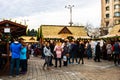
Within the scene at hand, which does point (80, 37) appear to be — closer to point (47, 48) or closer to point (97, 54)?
point (97, 54)

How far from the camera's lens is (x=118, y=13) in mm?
99500

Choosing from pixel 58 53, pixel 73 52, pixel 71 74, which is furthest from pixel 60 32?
pixel 71 74

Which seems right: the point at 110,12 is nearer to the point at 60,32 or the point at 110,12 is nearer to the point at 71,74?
the point at 60,32

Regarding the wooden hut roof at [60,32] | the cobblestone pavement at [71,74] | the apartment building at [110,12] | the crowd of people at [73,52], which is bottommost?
the cobblestone pavement at [71,74]

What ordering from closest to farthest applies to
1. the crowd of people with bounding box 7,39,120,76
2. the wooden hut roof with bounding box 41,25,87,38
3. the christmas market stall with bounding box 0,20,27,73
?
the crowd of people with bounding box 7,39,120,76
the christmas market stall with bounding box 0,20,27,73
the wooden hut roof with bounding box 41,25,87,38

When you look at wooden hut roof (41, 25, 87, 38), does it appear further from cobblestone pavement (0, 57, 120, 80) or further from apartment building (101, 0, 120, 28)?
apartment building (101, 0, 120, 28)

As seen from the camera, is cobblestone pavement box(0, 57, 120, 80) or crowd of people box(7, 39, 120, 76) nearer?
cobblestone pavement box(0, 57, 120, 80)

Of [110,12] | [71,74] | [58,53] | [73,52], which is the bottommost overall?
[71,74]

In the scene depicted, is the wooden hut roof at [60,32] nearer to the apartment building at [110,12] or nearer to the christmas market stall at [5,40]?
the christmas market stall at [5,40]

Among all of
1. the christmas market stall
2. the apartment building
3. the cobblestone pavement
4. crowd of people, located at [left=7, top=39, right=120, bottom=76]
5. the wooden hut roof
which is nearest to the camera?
the cobblestone pavement

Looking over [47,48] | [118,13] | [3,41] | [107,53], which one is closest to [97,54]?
[107,53]

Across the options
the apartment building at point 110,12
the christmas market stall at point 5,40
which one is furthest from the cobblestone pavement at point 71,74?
the apartment building at point 110,12

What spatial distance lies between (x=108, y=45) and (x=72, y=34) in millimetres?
16390

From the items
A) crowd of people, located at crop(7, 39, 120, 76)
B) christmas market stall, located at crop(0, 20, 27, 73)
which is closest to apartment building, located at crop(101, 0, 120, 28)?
crowd of people, located at crop(7, 39, 120, 76)
